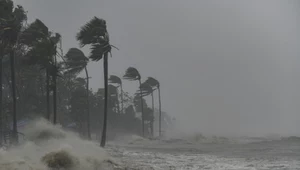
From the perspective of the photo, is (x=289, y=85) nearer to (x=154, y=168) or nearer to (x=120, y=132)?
(x=120, y=132)

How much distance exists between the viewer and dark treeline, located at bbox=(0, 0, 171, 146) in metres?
24.1

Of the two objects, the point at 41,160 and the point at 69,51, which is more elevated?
the point at 69,51

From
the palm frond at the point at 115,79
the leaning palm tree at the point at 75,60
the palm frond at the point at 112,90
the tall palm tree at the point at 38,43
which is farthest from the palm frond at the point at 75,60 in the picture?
the palm frond at the point at 112,90

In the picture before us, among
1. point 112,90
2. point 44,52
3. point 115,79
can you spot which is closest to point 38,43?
point 44,52

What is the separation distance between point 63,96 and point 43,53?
34.9m

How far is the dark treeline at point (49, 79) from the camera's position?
24.1m

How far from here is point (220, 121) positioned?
356ft

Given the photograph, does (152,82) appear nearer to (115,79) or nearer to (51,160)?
(115,79)

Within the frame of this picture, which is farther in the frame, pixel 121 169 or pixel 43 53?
pixel 43 53

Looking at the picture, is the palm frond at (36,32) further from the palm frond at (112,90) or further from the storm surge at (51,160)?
the palm frond at (112,90)

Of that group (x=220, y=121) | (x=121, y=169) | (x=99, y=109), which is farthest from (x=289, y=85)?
(x=121, y=169)

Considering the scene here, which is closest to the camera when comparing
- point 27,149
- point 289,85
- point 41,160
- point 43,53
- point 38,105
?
point 41,160

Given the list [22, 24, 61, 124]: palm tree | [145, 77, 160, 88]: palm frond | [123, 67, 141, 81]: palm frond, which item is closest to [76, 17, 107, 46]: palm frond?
[22, 24, 61, 124]: palm tree

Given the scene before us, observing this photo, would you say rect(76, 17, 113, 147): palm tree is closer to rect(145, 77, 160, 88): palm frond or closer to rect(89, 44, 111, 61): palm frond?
rect(89, 44, 111, 61): palm frond
